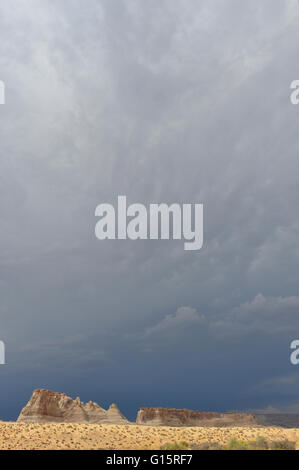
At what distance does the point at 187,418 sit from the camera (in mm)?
161625

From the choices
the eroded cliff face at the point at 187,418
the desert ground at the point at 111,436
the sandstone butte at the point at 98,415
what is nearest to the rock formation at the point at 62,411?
the sandstone butte at the point at 98,415

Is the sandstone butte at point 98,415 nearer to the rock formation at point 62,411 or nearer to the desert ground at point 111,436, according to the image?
the rock formation at point 62,411

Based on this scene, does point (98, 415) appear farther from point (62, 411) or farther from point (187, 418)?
point (187, 418)

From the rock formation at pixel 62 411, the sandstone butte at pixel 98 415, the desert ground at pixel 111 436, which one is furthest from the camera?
the sandstone butte at pixel 98 415

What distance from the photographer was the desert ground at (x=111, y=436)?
62981 millimetres

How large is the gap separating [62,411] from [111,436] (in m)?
70.6

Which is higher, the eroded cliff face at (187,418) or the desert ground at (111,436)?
the desert ground at (111,436)

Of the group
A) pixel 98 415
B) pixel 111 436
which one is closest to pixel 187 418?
pixel 98 415

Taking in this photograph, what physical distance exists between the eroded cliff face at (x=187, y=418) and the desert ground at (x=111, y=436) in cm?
7951
